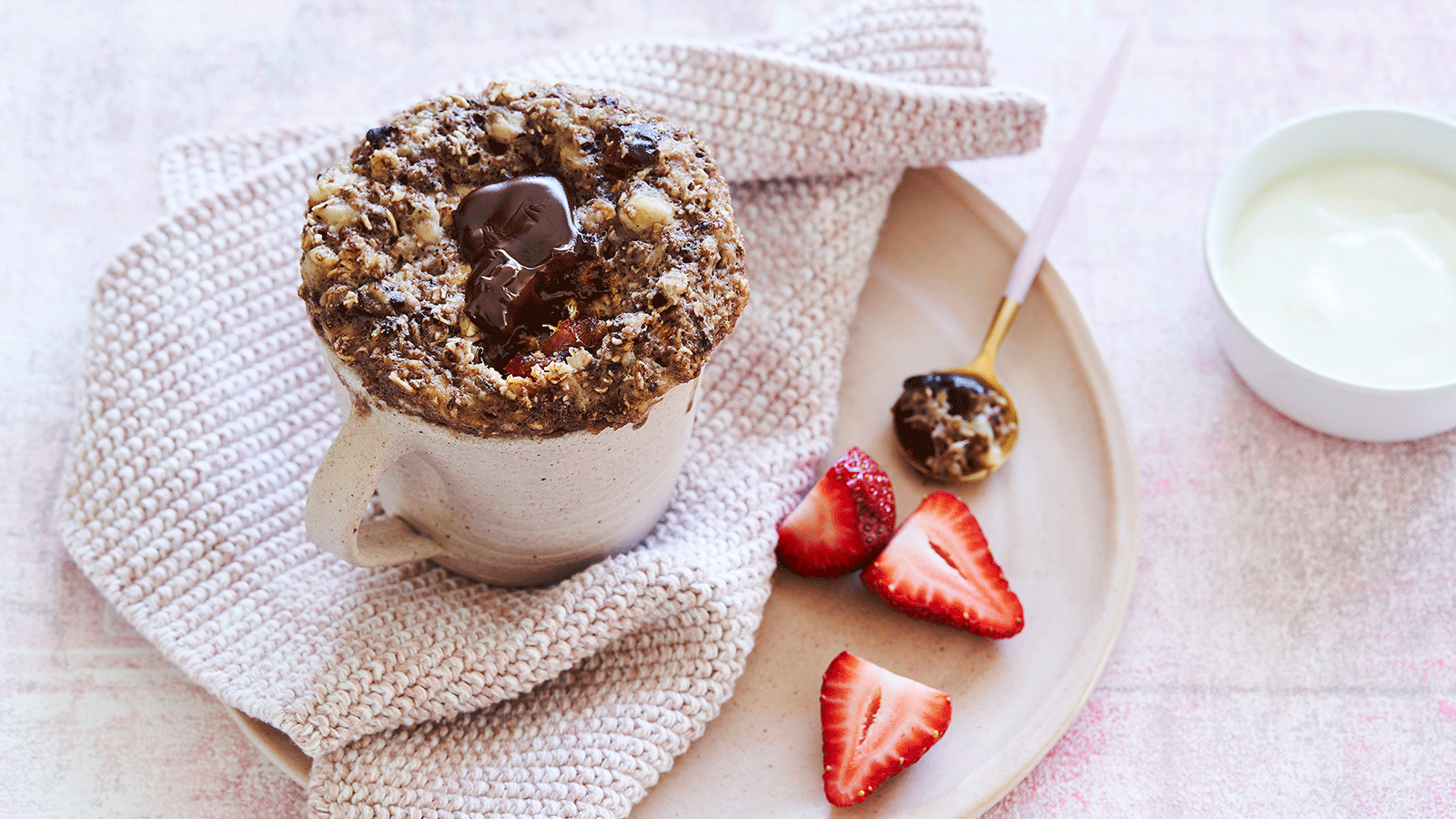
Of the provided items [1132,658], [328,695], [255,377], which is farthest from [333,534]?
[1132,658]

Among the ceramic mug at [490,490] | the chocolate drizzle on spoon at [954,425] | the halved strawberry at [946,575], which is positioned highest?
the ceramic mug at [490,490]

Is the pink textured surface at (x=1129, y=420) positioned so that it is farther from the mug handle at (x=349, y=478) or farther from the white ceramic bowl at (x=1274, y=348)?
the mug handle at (x=349, y=478)

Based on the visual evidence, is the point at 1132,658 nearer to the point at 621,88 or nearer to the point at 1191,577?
the point at 1191,577

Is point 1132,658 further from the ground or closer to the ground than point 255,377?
closer to the ground

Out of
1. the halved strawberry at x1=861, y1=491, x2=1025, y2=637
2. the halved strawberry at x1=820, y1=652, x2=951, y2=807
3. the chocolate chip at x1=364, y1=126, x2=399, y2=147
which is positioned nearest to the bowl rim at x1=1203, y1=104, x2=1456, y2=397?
the halved strawberry at x1=861, y1=491, x2=1025, y2=637

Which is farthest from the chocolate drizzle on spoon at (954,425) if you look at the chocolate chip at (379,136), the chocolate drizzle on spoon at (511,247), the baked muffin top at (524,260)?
the chocolate chip at (379,136)

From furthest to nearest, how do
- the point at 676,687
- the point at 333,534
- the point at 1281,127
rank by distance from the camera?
the point at 1281,127
the point at 676,687
the point at 333,534

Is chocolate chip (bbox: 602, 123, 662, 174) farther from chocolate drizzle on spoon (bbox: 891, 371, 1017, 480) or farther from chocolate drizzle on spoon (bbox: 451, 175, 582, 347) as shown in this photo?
chocolate drizzle on spoon (bbox: 891, 371, 1017, 480)
